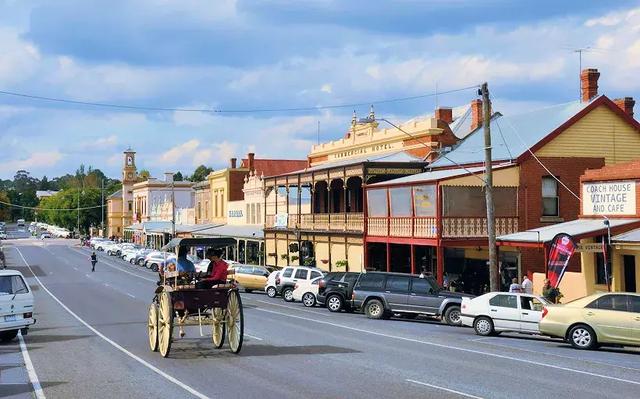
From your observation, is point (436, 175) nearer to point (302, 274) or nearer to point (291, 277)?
point (302, 274)

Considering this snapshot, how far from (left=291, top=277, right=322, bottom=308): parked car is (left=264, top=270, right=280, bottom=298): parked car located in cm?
329

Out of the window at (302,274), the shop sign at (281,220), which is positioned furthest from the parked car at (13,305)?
the shop sign at (281,220)

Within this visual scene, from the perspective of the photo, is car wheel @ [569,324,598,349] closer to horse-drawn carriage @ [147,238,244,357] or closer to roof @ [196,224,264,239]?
horse-drawn carriage @ [147,238,244,357]

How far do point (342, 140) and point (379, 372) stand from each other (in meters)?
39.3

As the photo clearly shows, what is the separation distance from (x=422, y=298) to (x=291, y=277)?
36.8 feet

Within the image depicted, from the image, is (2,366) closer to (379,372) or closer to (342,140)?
(379,372)

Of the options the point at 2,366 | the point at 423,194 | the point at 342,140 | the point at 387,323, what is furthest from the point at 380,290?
the point at 342,140

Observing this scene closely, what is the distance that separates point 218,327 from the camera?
17.7 m

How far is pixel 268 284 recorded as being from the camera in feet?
133

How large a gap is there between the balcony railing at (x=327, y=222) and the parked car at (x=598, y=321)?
21.9 meters

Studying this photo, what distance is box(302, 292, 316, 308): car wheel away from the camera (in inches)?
1390

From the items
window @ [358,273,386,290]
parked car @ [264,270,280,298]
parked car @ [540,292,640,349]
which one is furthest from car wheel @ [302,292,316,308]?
parked car @ [540,292,640,349]

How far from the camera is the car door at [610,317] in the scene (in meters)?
19.0

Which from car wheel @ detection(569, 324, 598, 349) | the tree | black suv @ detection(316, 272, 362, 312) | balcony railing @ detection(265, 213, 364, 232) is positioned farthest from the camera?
the tree
